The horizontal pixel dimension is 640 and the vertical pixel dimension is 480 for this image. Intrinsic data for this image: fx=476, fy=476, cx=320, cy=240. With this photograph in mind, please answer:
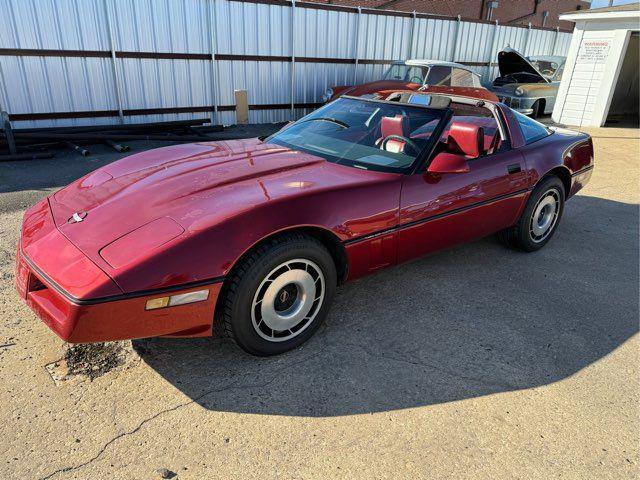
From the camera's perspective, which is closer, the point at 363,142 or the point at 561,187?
the point at 363,142

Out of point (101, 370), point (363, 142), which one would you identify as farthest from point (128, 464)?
point (363, 142)

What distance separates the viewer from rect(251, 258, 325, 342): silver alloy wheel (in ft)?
8.41

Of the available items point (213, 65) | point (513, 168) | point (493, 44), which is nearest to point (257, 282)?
point (513, 168)

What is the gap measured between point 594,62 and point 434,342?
38.3 ft

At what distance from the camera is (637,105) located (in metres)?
15.2

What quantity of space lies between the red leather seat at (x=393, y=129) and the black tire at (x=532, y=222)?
145cm

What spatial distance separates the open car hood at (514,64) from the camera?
12352mm

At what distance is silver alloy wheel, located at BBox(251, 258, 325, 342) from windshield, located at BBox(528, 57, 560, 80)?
1289 cm

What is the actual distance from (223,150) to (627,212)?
201 inches

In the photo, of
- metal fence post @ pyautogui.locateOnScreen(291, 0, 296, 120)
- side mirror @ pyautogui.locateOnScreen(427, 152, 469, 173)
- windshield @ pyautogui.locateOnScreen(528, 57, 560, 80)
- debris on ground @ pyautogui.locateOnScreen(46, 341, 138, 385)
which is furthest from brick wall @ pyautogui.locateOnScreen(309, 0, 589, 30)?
debris on ground @ pyautogui.locateOnScreen(46, 341, 138, 385)

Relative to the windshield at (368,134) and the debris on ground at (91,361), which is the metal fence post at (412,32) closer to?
the windshield at (368,134)

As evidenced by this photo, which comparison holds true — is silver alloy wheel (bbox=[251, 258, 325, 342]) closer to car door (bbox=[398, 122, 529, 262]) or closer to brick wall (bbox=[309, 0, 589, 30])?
car door (bbox=[398, 122, 529, 262])

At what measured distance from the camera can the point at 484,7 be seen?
23969 mm

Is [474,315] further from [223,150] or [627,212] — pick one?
[627,212]
